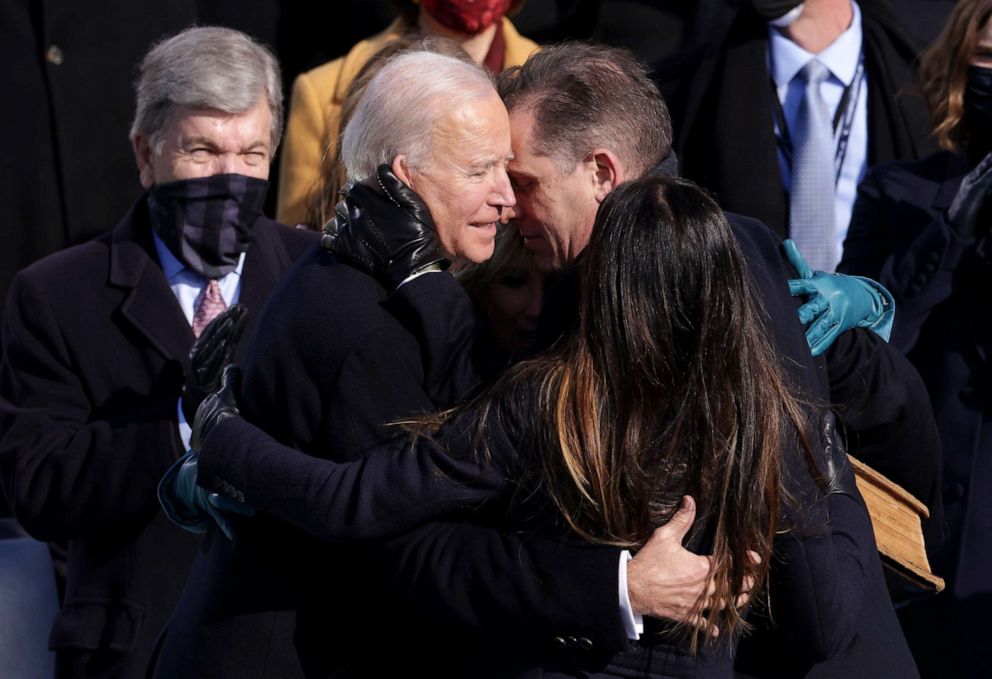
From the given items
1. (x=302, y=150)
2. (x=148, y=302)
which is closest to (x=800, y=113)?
(x=302, y=150)

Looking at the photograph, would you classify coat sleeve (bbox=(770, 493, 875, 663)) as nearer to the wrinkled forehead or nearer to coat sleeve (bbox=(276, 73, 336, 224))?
the wrinkled forehead

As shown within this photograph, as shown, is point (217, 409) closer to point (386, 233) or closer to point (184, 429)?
point (386, 233)

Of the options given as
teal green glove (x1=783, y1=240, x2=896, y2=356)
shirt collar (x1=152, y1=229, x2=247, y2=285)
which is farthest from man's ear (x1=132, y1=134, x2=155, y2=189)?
teal green glove (x1=783, y1=240, x2=896, y2=356)

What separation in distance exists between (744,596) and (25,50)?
3.14 metres

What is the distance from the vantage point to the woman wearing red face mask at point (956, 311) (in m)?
3.93

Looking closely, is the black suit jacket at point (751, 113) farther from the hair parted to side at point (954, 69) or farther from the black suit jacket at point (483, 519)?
the black suit jacket at point (483, 519)

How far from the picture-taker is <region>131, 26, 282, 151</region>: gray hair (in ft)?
11.8

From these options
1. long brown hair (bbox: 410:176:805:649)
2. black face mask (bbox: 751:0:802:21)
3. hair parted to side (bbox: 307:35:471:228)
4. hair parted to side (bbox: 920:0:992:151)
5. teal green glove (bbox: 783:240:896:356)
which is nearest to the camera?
long brown hair (bbox: 410:176:805:649)

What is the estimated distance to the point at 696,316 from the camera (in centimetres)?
233

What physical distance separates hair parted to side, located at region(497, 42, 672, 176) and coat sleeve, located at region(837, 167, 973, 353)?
1273 mm

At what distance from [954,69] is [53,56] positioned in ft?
8.44

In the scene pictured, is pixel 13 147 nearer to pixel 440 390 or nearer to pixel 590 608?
pixel 440 390

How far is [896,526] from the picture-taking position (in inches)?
113

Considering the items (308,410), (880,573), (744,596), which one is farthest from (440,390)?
(880,573)
